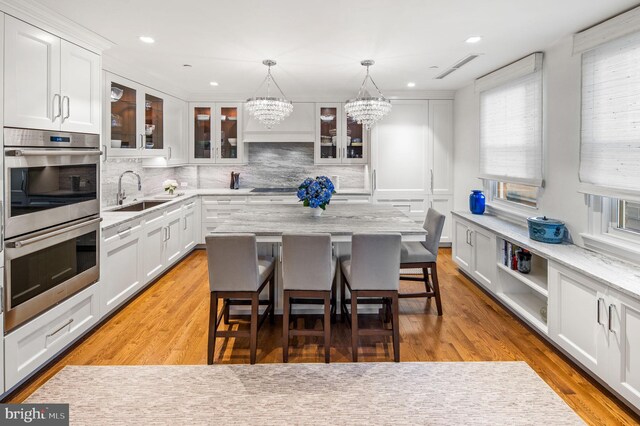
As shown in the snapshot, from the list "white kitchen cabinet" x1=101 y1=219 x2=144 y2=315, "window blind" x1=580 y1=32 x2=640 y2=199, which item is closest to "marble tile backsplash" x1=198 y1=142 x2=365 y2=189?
"white kitchen cabinet" x1=101 y1=219 x2=144 y2=315

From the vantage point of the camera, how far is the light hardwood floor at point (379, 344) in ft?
8.54

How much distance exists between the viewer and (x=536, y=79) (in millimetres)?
3908

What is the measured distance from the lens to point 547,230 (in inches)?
133

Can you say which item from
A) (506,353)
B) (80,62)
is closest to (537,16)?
(506,353)

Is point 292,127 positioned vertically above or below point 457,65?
below

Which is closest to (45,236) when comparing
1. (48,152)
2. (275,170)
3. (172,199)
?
(48,152)

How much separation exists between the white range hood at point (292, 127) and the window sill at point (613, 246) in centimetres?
421

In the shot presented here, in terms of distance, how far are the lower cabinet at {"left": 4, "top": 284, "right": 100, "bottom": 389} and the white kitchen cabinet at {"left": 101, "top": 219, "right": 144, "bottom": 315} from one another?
20 centimetres

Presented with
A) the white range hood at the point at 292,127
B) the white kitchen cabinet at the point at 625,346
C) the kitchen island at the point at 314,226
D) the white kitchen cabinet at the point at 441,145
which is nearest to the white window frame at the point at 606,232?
the white kitchen cabinet at the point at 625,346

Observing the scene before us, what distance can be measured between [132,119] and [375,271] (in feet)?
10.9

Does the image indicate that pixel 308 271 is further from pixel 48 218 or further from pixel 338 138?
pixel 338 138

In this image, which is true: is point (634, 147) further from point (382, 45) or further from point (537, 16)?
point (382, 45)

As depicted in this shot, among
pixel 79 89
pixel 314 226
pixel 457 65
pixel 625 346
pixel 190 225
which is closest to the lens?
pixel 625 346

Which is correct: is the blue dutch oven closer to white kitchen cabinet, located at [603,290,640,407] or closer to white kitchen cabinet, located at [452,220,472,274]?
white kitchen cabinet, located at [603,290,640,407]
